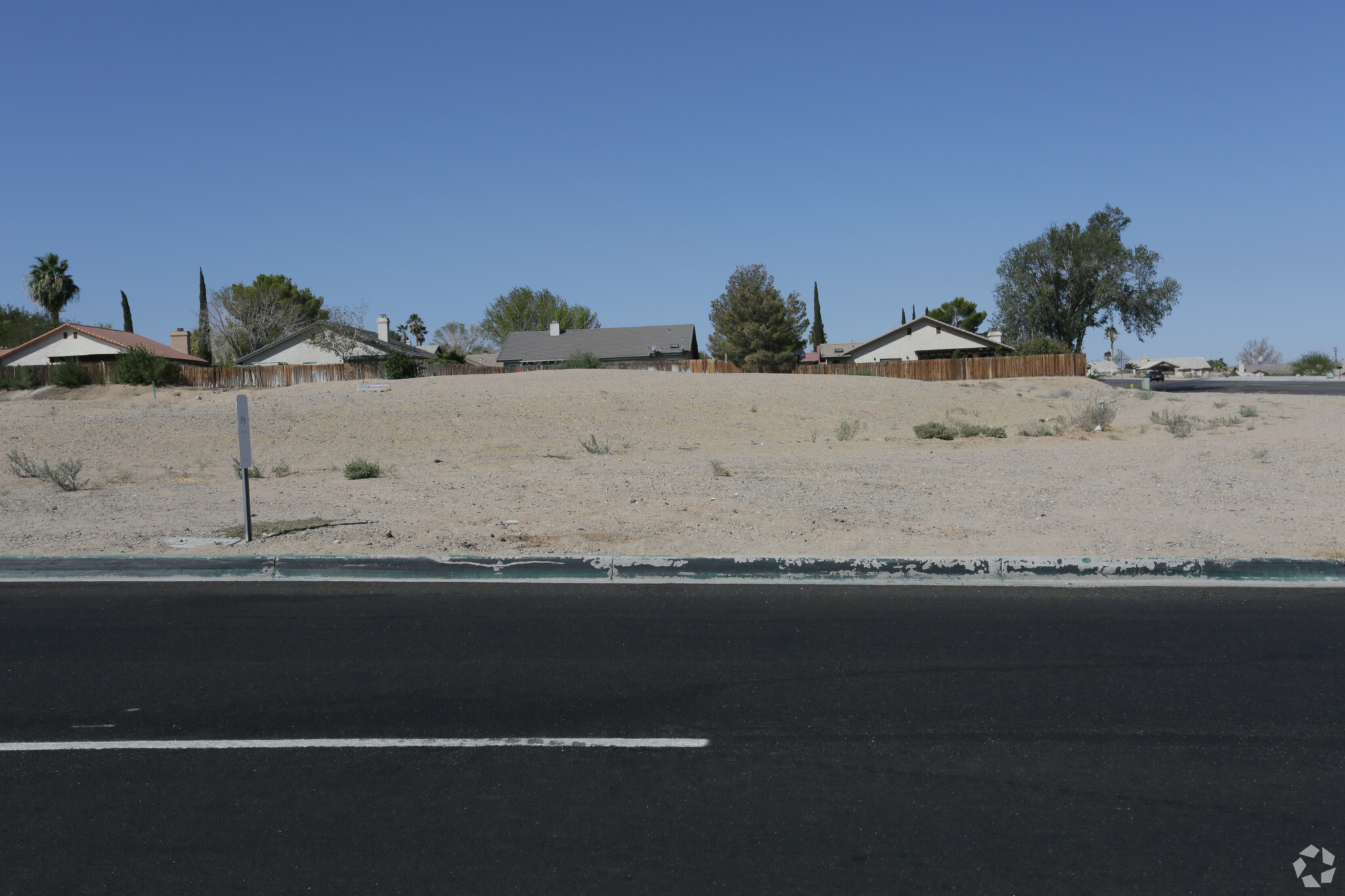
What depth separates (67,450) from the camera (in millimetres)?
25047

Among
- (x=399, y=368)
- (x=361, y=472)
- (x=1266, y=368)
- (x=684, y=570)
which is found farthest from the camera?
(x=1266, y=368)

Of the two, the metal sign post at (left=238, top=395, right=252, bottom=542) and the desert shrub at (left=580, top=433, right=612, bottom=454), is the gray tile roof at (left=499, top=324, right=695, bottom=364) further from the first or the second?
the metal sign post at (left=238, top=395, right=252, bottom=542)

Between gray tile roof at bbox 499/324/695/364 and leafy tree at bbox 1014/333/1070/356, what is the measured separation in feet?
89.3

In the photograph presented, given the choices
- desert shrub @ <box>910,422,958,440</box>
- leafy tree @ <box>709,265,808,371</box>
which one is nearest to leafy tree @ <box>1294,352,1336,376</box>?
leafy tree @ <box>709,265,808,371</box>

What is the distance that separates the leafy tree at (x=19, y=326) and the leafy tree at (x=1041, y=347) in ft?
243

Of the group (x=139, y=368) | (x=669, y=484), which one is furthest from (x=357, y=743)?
(x=139, y=368)

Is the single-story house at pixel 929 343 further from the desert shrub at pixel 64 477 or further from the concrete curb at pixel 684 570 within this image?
the concrete curb at pixel 684 570

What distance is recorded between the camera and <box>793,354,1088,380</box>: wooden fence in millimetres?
66500

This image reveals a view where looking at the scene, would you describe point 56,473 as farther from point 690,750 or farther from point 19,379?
point 19,379

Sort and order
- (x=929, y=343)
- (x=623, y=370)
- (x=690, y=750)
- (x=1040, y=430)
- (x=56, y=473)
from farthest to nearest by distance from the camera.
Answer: (x=929, y=343) → (x=623, y=370) → (x=1040, y=430) → (x=56, y=473) → (x=690, y=750)

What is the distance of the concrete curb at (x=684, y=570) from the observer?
26.5 feet

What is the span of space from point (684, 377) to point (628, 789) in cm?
4282

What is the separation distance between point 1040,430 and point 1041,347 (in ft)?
179

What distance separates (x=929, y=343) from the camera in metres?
78.9
